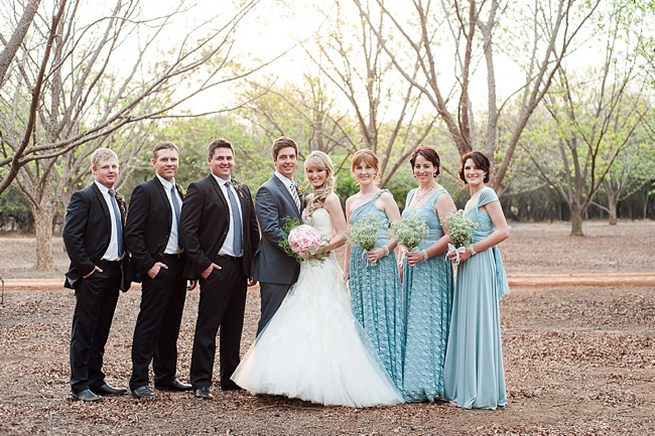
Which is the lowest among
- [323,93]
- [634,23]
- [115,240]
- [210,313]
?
[210,313]

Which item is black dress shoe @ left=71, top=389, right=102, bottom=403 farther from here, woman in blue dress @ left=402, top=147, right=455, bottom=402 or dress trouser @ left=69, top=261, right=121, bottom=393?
woman in blue dress @ left=402, top=147, right=455, bottom=402

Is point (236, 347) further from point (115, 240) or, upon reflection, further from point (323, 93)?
point (323, 93)

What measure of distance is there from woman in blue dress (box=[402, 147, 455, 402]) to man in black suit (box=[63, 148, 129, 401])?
2250 mm

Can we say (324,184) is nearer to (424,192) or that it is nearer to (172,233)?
(424,192)

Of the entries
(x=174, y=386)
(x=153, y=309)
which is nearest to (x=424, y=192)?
(x=153, y=309)

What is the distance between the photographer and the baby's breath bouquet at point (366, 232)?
570 cm

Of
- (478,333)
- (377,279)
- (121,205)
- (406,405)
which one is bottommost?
(406,405)

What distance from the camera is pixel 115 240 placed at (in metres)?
5.93

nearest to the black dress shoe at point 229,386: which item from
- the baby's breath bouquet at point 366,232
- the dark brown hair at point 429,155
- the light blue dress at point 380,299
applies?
the light blue dress at point 380,299

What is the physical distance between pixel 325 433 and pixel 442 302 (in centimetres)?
154

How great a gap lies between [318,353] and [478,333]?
4.01 ft

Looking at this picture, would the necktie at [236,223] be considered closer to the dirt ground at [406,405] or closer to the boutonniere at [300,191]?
the boutonniere at [300,191]

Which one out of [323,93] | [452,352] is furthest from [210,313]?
[323,93]

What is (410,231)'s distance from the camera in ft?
18.5
